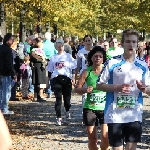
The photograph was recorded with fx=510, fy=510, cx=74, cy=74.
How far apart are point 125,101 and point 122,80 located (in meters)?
0.23

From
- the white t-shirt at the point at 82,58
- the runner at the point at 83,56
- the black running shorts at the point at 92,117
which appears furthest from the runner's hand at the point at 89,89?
the white t-shirt at the point at 82,58

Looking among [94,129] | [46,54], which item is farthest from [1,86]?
[94,129]

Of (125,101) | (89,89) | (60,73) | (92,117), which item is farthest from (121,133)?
(60,73)

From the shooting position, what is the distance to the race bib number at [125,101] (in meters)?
5.41

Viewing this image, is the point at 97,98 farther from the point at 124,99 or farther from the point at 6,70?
the point at 6,70

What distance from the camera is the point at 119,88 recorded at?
5.18 metres

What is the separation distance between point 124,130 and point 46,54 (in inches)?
437

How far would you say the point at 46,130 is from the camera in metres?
10.6

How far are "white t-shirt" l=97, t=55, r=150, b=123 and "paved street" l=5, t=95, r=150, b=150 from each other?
327 cm

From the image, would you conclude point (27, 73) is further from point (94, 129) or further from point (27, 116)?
point (94, 129)

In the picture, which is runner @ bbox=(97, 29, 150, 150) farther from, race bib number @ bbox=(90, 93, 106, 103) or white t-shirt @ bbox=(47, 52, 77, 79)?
white t-shirt @ bbox=(47, 52, 77, 79)

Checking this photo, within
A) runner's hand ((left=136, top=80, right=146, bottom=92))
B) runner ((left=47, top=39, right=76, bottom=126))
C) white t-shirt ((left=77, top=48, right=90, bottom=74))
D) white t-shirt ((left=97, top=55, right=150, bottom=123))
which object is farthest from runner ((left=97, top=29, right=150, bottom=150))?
runner ((left=47, top=39, right=76, bottom=126))

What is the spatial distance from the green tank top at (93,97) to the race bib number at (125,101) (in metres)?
1.58

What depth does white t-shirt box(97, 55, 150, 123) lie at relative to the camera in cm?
541
